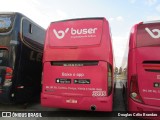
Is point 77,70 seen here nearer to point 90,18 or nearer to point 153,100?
point 90,18

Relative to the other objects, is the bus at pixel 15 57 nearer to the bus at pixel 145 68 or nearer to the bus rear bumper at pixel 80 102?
the bus rear bumper at pixel 80 102

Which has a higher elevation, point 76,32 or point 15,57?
point 76,32

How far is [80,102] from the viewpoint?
6164mm

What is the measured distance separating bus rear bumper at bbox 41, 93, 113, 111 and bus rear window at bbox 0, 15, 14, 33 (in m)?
2.53

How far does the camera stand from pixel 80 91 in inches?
245

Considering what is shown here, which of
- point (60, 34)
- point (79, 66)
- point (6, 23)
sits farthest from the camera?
point (6, 23)

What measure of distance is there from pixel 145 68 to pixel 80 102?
206 centimetres

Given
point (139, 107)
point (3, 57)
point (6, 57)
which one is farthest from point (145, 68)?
point (3, 57)

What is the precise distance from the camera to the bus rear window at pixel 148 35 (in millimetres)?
6004

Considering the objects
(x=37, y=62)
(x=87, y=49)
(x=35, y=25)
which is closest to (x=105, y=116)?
(x=87, y=49)

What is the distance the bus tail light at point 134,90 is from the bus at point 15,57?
12.1 feet

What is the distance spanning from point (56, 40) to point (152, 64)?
2.97m

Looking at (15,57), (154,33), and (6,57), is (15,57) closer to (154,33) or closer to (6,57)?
(6,57)

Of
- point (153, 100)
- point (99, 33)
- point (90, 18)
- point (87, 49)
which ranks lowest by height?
point (153, 100)
